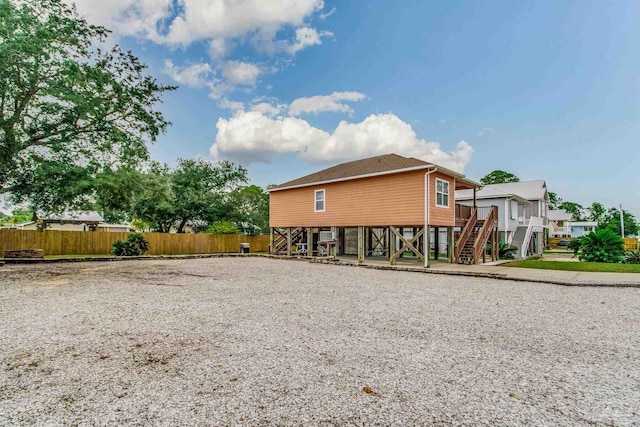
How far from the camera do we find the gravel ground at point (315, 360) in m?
2.59

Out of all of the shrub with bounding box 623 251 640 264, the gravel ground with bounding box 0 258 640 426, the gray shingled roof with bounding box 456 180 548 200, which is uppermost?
the gray shingled roof with bounding box 456 180 548 200

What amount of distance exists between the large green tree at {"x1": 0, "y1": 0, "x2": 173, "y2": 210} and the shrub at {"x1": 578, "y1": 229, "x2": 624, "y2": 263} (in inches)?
808

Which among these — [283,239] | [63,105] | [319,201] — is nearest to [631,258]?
[319,201]

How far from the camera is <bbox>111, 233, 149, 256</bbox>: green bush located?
17781 mm

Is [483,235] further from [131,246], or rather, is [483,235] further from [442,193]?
[131,246]

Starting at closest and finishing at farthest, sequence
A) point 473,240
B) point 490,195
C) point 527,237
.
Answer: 1. point 473,240
2. point 490,195
3. point 527,237

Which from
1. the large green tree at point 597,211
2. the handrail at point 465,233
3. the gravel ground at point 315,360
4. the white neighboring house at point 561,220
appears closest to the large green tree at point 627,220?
the large green tree at point 597,211

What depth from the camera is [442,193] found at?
14.9m

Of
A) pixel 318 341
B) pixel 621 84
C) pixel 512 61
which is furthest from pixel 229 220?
A: pixel 621 84

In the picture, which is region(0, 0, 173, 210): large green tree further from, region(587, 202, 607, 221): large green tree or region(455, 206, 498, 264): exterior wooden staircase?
region(587, 202, 607, 221): large green tree

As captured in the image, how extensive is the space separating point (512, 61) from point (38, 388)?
19.6 meters

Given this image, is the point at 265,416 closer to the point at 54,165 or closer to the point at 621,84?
the point at 54,165

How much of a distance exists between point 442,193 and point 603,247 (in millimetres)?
8102

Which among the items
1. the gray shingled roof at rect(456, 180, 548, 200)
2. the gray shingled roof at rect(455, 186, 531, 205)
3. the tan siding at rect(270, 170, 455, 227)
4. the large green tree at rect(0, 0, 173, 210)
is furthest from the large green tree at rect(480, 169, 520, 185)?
the large green tree at rect(0, 0, 173, 210)
